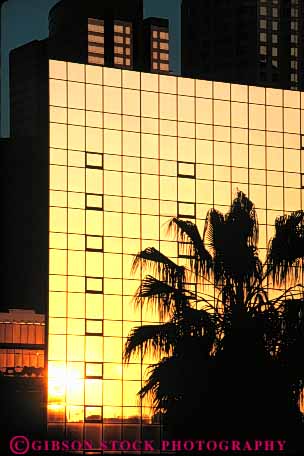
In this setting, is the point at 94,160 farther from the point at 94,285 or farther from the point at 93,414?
the point at 93,414

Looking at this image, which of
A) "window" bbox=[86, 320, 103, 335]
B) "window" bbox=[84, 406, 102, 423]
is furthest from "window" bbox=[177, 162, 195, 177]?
"window" bbox=[84, 406, 102, 423]

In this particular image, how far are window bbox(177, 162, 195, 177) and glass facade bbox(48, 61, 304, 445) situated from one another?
64 millimetres

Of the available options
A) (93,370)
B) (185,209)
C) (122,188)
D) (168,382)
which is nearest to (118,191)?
(122,188)

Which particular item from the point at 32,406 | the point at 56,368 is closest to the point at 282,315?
the point at 56,368

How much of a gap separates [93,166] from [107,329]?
10.0 meters

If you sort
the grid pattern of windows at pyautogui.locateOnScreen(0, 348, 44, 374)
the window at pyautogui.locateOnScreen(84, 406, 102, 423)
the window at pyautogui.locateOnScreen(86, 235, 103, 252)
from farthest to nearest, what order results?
the grid pattern of windows at pyautogui.locateOnScreen(0, 348, 44, 374)
the window at pyautogui.locateOnScreen(86, 235, 103, 252)
the window at pyautogui.locateOnScreen(84, 406, 102, 423)

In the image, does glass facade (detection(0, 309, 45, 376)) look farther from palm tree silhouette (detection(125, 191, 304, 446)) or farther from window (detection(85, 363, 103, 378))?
palm tree silhouette (detection(125, 191, 304, 446))

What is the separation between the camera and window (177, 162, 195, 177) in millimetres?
90750

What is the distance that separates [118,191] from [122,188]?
1.60 feet

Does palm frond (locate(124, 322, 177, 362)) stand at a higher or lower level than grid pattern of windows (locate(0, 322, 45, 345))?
lower

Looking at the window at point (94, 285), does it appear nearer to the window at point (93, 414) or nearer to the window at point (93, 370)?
the window at point (93, 370)

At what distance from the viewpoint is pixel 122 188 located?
88.4 metres

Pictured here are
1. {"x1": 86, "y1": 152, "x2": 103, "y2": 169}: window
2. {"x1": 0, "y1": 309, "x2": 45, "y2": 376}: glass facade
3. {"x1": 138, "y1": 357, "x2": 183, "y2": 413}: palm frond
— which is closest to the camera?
{"x1": 138, "y1": 357, "x2": 183, "y2": 413}: palm frond

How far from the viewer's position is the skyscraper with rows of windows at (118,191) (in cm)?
8488
